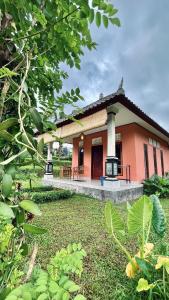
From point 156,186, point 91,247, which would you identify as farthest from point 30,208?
point 156,186

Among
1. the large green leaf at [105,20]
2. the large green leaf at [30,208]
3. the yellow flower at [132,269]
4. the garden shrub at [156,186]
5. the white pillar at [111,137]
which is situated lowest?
the yellow flower at [132,269]

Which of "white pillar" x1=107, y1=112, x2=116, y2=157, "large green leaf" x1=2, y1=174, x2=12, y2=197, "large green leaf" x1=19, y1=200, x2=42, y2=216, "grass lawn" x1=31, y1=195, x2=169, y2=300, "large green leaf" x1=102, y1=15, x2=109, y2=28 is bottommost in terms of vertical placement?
"grass lawn" x1=31, y1=195, x2=169, y2=300

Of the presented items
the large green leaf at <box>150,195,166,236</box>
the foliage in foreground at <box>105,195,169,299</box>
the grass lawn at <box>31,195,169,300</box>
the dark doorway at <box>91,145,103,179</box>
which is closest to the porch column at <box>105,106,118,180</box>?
the grass lawn at <box>31,195,169,300</box>

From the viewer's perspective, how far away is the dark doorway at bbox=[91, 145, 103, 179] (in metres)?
11.4

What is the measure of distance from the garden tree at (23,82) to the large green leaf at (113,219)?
95cm

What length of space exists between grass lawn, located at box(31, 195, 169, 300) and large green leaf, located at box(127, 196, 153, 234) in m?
0.58

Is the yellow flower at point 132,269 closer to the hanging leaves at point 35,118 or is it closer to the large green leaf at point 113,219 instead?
the large green leaf at point 113,219

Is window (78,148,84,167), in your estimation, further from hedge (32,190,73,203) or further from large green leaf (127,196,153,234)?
large green leaf (127,196,153,234)

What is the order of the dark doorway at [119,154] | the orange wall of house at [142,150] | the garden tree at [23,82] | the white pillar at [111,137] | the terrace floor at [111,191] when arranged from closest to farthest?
the garden tree at [23,82]
the terrace floor at [111,191]
the white pillar at [111,137]
the orange wall of house at [142,150]
the dark doorway at [119,154]

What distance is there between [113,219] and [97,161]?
386 inches

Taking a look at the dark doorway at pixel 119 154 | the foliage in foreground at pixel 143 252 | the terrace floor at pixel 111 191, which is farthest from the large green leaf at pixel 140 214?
the dark doorway at pixel 119 154

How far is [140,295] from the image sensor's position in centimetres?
165

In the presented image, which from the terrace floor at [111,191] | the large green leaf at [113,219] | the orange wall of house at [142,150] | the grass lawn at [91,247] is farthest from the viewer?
the orange wall of house at [142,150]

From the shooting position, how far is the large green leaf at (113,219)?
176 centimetres
